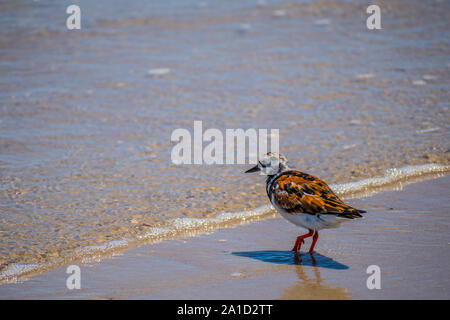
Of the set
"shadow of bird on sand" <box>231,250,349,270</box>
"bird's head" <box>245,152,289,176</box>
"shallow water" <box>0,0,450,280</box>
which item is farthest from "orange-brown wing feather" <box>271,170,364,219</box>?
"shallow water" <box>0,0,450,280</box>

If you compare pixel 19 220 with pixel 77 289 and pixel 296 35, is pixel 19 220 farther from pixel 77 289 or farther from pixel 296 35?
pixel 296 35

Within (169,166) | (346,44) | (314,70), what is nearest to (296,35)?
(346,44)

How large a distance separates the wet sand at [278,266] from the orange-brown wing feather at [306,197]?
17.7 inches

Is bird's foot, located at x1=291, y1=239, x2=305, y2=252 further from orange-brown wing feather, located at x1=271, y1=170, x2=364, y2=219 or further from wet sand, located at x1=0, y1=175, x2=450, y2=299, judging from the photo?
orange-brown wing feather, located at x1=271, y1=170, x2=364, y2=219

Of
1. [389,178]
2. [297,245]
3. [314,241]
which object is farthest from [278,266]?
[389,178]

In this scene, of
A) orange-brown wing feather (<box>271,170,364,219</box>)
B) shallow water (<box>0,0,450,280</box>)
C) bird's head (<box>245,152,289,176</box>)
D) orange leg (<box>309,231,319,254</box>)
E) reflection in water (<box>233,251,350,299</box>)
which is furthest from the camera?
shallow water (<box>0,0,450,280</box>)

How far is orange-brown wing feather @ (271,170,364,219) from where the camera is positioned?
529 cm

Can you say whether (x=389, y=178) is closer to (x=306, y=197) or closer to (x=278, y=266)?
(x=306, y=197)

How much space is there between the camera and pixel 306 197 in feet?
18.0

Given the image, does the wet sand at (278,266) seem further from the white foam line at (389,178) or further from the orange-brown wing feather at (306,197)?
the white foam line at (389,178)

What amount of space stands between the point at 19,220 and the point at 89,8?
10788mm

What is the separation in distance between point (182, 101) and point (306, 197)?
525cm

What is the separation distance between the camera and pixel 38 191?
277 inches

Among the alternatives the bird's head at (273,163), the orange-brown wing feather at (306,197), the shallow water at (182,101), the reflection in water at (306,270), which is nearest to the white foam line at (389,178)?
the shallow water at (182,101)
